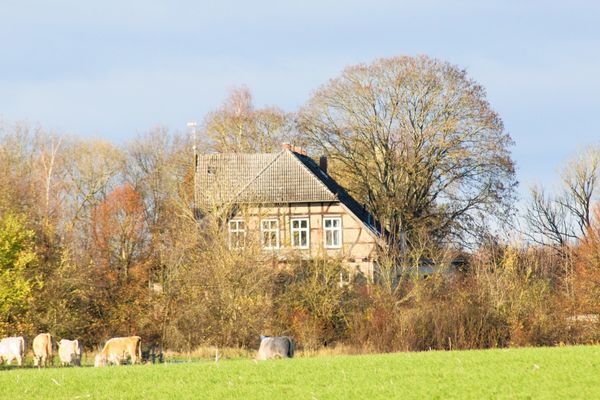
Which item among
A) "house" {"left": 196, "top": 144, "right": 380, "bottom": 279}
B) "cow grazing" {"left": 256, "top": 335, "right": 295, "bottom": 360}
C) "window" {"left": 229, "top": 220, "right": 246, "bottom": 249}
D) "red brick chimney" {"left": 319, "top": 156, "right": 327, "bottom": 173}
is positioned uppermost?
"red brick chimney" {"left": 319, "top": 156, "right": 327, "bottom": 173}

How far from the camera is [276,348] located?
3550 centimetres

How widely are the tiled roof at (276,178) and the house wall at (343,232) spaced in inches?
17.4

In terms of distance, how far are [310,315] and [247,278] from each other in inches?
116

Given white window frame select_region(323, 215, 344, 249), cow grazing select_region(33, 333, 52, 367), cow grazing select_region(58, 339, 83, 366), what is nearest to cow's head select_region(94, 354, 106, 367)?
cow grazing select_region(58, 339, 83, 366)

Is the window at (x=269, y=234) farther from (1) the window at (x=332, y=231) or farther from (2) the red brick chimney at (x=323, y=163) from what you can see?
(2) the red brick chimney at (x=323, y=163)

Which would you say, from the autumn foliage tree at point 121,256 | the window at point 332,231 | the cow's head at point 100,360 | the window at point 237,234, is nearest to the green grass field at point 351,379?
the cow's head at point 100,360

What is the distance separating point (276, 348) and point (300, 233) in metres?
23.9

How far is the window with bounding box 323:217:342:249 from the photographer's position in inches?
2313

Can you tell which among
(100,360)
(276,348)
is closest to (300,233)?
(100,360)

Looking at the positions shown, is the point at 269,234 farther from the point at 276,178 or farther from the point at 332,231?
the point at 276,178

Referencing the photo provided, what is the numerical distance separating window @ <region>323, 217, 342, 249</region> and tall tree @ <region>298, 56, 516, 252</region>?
364 cm

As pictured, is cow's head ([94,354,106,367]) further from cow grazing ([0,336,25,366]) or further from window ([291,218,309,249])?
window ([291,218,309,249])

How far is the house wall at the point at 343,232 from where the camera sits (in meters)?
55.5

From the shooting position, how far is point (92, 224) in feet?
213
